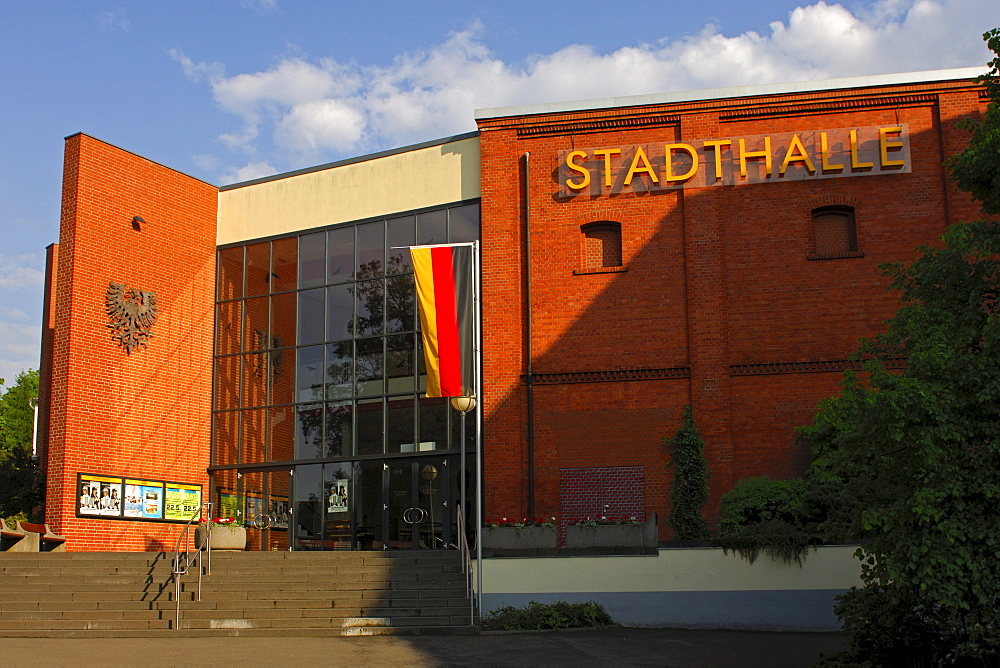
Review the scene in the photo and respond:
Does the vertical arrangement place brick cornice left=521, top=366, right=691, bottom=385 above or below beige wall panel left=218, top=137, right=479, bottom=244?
below

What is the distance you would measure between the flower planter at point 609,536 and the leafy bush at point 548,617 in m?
1.35

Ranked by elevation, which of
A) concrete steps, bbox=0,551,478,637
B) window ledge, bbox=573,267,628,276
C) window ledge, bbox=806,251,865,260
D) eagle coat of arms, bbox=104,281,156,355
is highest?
window ledge, bbox=806,251,865,260

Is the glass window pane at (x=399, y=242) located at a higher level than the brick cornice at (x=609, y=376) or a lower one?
higher

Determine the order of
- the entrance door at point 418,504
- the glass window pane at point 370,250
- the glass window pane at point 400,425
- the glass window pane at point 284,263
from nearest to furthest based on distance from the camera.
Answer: the entrance door at point 418,504
the glass window pane at point 400,425
the glass window pane at point 370,250
the glass window pane at point 284,263

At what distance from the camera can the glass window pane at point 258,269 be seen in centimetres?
2620

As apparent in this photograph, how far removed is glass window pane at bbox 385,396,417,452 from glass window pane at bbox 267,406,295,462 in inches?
107

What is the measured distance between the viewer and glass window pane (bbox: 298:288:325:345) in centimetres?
2502

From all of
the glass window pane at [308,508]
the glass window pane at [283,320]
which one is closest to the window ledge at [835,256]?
the glass window pane at [308,508]

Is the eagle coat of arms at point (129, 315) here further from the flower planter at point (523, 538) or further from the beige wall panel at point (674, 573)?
the beige wall panel at point (674, 573)

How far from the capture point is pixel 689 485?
20453 mm

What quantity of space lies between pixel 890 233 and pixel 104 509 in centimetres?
1841

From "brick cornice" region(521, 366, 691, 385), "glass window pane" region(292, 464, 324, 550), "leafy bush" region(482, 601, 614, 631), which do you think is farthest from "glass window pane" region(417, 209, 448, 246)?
"leafy bush" region(482, 601, 614, 631)

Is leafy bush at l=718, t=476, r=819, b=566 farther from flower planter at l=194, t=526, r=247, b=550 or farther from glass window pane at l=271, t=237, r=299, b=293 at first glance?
glass window pane at l=271, t=237, r=299, b=293

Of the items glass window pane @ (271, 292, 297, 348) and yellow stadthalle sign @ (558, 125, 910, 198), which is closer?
yellow stadthalle sign @ (558, 125, 910, 198)
